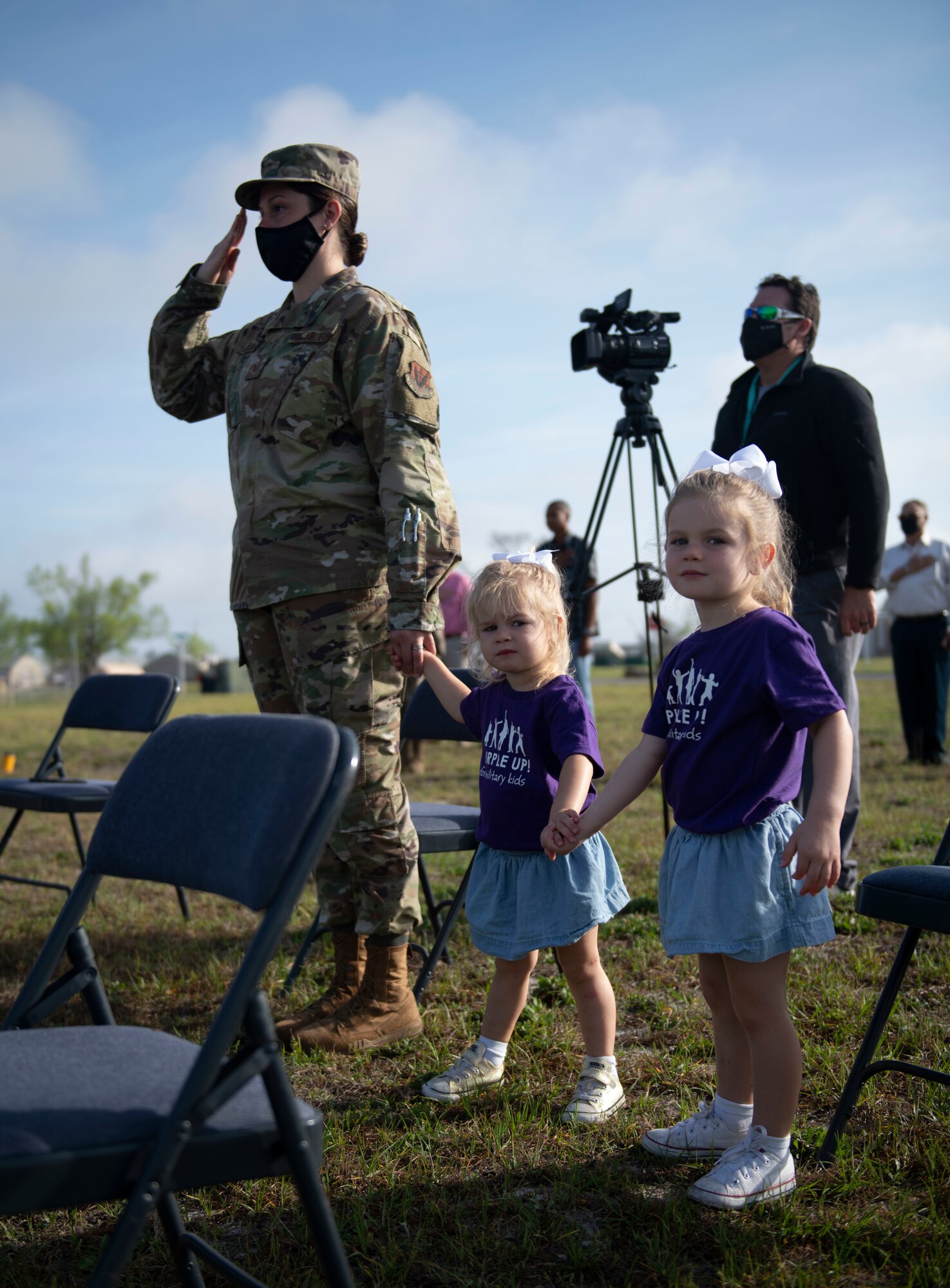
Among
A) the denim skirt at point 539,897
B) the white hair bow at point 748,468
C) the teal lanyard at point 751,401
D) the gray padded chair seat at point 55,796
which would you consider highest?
the teal lanyard at point 751,401

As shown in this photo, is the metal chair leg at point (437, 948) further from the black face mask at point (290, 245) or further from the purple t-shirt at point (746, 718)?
the black face mask at point (290, 245)

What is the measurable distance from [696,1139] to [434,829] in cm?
131

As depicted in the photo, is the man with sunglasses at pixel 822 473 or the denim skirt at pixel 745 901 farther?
the man with sunglasses at pixel 822 473

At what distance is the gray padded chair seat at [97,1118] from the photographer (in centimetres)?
121

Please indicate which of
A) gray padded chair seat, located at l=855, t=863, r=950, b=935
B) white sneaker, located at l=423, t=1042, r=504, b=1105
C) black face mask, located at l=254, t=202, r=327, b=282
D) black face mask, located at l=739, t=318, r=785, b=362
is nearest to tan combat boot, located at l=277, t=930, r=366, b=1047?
white sneaker, located at l=423, t=1042, r=504, b=1105

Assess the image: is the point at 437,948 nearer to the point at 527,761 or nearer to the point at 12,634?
the point at 527,761

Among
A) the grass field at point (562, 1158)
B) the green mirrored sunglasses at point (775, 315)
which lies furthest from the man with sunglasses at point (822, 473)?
the grass field at point (562, 1158)

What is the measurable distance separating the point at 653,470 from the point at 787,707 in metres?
2.60

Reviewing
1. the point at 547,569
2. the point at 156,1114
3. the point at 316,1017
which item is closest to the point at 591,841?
the point at 547,569

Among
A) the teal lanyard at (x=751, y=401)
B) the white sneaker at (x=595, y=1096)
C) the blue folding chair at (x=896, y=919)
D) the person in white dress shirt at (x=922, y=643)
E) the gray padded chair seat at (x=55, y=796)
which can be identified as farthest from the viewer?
the person in white dress shirt at (x=922, y=643)

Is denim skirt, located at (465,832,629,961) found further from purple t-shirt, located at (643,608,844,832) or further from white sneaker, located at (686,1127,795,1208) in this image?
white sneaker, located at (686,1127,795,1208)

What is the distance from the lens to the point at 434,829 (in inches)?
132

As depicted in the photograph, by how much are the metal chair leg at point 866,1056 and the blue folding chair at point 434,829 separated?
1092 mm

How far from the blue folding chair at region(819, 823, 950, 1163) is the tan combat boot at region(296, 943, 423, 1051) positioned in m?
1.26
